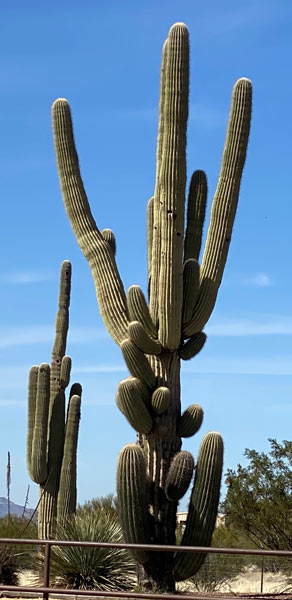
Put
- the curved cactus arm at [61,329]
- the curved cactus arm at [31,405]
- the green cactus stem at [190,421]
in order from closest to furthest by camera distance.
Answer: the green cactus stem at [190,421] → the curved cactus arm at [31,405] → the curved cactus arm at [61,329]

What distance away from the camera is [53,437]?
20.7 meters

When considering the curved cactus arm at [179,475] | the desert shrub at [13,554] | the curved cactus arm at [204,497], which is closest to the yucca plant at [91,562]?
the desert shrub at [13,554]

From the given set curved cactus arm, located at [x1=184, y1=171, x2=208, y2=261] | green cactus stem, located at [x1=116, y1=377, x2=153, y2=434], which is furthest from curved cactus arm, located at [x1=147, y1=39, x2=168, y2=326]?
green cactus stem, located at [x1=116, y1=377, x2=153, y2=434]

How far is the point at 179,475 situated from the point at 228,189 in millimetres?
4192

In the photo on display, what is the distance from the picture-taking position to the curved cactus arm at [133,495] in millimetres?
12977

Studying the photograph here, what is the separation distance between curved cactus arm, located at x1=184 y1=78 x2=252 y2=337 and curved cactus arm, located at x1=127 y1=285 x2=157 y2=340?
1.05m

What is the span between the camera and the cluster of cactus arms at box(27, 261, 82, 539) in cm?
2030

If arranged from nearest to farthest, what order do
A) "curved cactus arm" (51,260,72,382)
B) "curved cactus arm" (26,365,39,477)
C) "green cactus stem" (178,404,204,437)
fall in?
1. "green cactus stem" (178,404,204,437)
2. "curved cactus arm" (26,365,39,477)
3. "curved cactus arm" (51,260,72,382)

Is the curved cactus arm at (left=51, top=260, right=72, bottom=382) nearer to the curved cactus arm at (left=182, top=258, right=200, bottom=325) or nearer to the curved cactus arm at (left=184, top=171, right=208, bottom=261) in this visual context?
the curved cactus arm at (left=184, top=171, right=208, bottom=261)

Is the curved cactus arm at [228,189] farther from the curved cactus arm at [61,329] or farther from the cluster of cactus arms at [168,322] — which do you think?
the curved cactus arm at [61,329]

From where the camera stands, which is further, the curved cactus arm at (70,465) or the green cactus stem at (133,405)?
the curved cactus arm at (70,465)

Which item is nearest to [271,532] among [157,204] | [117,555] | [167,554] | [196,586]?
[196,586]

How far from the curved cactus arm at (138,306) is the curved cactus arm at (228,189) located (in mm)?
1047

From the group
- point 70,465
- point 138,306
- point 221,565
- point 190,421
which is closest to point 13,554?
point 70,465
